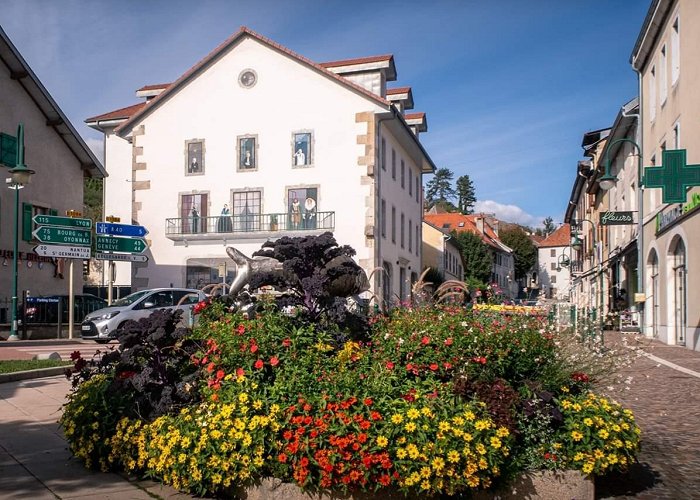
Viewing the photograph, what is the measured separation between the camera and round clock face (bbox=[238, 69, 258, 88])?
3231 cm

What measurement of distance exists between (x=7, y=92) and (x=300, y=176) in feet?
40.9

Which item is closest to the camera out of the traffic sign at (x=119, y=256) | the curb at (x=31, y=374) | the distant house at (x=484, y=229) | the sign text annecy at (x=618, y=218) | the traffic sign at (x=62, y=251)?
the curb at (x=31, y=374)

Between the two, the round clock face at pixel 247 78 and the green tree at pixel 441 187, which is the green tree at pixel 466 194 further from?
the round clock face at pixel 247 78

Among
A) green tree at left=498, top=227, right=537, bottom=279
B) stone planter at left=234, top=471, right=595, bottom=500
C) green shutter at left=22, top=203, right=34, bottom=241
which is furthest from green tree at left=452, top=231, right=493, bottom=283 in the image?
stone planter at left=234, top=471, right=595, bottom=500

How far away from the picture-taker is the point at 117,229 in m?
20.4

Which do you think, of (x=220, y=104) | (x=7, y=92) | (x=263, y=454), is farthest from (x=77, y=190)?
(x=263, y=454)

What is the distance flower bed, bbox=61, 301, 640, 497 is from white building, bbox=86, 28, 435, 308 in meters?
24.0

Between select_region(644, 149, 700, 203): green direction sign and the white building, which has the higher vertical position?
the white building

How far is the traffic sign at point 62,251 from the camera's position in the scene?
1889 centimetres

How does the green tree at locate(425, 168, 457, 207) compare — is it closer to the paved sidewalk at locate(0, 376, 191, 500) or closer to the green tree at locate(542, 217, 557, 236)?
the green tree at locate(542, 217, 557, 236)

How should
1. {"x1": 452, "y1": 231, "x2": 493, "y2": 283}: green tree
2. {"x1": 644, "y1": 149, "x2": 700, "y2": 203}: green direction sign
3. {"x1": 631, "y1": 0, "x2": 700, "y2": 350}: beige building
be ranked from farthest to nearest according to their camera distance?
{"x1": 452, "y1": 231, "x2": 493, "y2": 283}: green tree
{"x1": 631, "y1": 0, "x2": 700, "y2": 350}: beige building
{"x1": 644, "y1": 149, "x2": 700, "y2": 203}: green direction sign

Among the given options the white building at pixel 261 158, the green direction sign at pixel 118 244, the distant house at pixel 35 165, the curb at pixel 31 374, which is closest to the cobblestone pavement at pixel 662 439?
the curb at pixel 31 374

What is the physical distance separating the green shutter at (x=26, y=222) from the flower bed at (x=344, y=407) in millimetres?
22129

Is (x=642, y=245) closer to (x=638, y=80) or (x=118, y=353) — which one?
(x=638, y=80)
